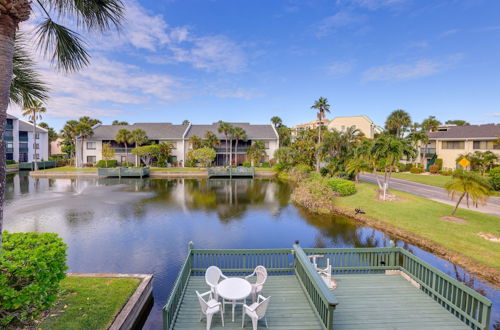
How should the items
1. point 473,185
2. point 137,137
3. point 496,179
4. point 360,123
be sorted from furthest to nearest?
1. point 360,123
2. point 137,137
3. point 496,179
4. point 473,185

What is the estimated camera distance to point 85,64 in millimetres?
5891

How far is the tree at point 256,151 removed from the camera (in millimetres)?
48138

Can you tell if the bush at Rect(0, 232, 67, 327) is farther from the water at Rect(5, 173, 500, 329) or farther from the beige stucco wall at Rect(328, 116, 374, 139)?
the beige stucco wall at Rect(328, 116, 374, 139)

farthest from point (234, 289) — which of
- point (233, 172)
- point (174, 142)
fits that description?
point (174, 142)

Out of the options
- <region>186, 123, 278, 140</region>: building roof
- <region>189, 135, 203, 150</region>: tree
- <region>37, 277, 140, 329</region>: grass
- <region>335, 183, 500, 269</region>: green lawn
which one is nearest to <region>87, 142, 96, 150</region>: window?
<region>186, 123, 278, 140</region>: building roof

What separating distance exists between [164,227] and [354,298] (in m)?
12.1

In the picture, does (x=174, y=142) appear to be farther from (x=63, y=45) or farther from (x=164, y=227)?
(x=63, y=45)

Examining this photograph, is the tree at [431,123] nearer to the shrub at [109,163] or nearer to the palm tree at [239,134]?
the palm tree at [239,134]

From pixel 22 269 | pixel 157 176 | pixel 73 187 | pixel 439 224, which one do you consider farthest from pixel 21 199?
pixel 439 224

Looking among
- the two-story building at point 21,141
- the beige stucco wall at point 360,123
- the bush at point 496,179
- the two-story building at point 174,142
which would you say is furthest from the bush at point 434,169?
the two-story building at point 21,141

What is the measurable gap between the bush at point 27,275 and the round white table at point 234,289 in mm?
3706

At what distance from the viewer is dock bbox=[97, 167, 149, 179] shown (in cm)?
3941

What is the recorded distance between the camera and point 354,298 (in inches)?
285

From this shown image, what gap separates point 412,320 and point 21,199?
30.1 m
